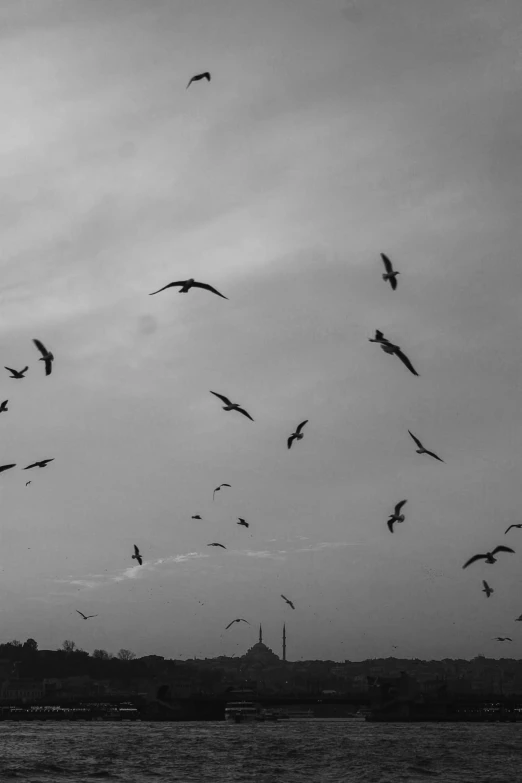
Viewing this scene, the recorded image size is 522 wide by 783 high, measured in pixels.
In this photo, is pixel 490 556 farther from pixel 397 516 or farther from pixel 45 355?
pixel 45 355

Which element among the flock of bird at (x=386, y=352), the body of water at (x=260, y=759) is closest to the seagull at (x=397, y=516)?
the flock of bird at (x=386, y=352)

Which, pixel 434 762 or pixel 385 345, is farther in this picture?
pixel 434 762

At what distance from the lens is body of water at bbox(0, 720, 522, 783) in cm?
4828

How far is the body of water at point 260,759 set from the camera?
48281mm

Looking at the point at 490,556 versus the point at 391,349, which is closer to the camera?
the point at 391,349

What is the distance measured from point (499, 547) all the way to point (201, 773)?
23072 millimetres

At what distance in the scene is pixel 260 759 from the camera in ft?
189

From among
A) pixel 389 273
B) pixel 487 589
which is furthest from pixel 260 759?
pixel 389 273

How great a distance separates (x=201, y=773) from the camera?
162 ft

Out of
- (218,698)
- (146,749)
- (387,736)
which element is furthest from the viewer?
(218,698)

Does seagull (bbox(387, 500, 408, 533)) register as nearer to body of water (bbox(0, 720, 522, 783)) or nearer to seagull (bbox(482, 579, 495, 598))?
seagull (bbox(482, 579, 495, 598))

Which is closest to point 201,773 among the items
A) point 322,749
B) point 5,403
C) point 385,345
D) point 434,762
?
point 434,762

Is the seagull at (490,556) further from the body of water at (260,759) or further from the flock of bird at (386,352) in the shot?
the body of water at (260,759)

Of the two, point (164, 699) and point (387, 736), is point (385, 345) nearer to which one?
point (387, 736)
